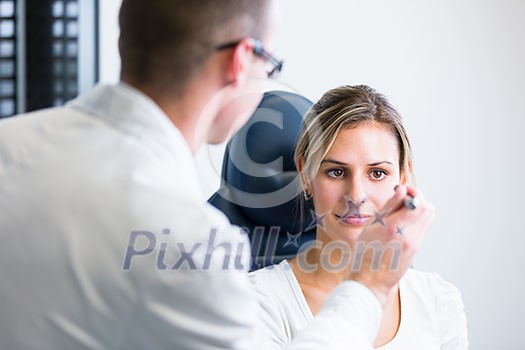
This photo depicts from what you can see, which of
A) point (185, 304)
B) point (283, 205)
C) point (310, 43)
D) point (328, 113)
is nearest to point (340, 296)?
point (185, 304)

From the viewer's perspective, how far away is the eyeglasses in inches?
33.3

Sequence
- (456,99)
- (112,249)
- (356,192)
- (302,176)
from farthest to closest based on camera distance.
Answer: (456,99) < (302,176) < (356,192) < (112,249)

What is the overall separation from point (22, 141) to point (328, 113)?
0.82 m

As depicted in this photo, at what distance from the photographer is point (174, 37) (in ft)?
2.68

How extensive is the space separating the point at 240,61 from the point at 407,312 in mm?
781

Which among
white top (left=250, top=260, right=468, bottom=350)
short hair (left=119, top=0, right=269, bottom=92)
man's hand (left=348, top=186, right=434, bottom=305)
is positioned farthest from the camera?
white top (left=250, top=260, right=468, bottom=350)

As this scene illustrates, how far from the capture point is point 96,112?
31.6 inches

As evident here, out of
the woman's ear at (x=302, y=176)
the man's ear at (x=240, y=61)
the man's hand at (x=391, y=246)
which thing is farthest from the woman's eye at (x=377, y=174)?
the man's ear at (x=240, y=61)

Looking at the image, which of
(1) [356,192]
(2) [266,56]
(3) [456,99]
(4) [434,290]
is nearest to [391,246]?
(2) [266,56]

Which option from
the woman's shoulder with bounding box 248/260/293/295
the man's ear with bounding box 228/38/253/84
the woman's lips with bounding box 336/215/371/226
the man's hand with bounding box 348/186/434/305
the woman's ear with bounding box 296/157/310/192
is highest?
the man's ear with bounding box 228/38/253/84

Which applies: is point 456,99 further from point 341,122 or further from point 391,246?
point 391,246

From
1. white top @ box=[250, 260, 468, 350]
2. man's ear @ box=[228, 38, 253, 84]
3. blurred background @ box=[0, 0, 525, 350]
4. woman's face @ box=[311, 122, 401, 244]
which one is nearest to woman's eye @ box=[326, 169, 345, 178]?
woman's face @ box=[311, 122, 401, 244]

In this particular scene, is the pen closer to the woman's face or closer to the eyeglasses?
the eyeglasses

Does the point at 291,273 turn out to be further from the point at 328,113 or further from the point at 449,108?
the point at 449,108
